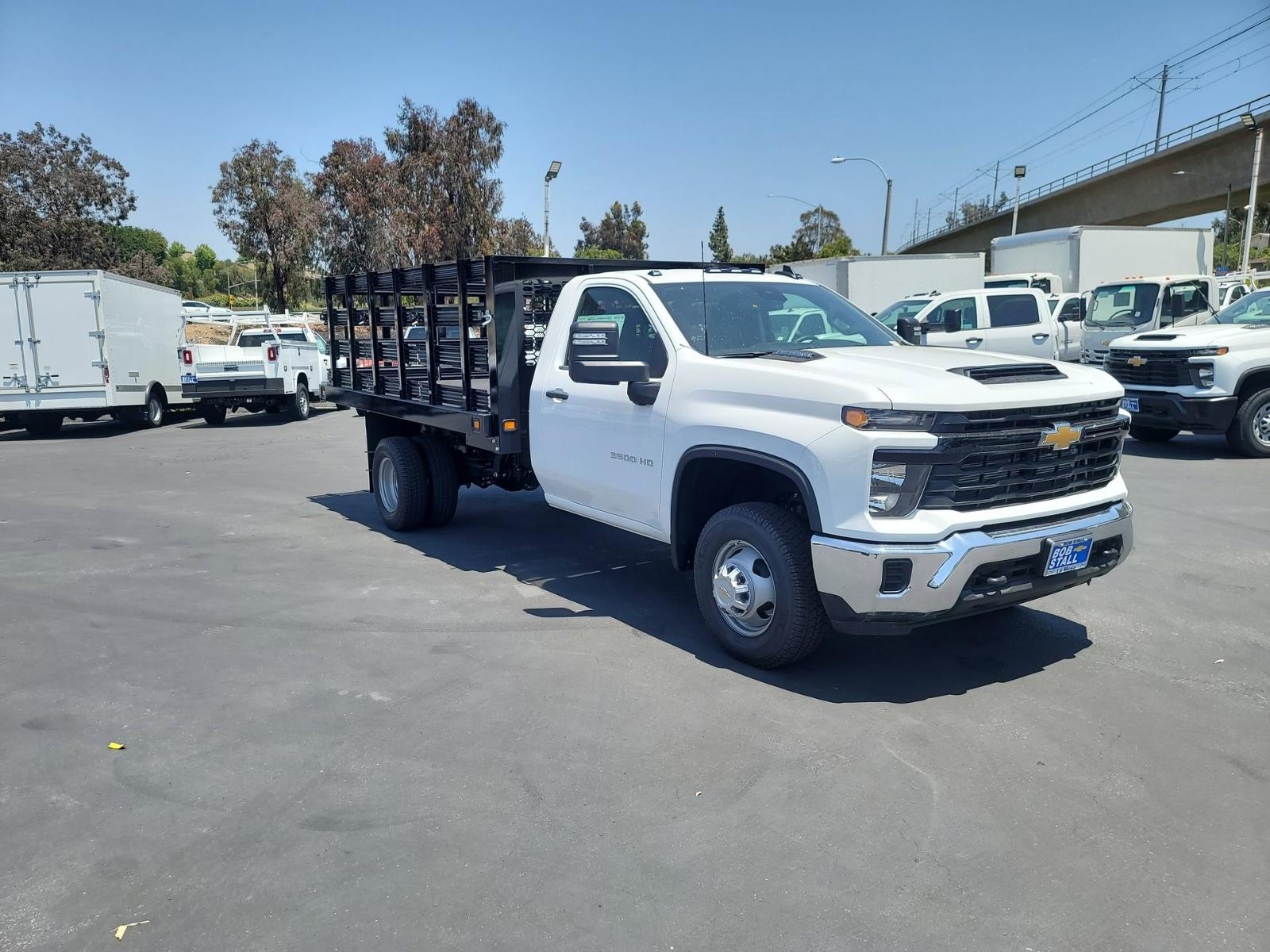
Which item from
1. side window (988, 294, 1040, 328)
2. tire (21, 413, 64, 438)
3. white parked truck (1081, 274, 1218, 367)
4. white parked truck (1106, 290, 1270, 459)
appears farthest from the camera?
tire (21, 413, 64, 438)

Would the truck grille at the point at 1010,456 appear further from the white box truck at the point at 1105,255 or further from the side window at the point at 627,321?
the white box truck at the point at 1105,255

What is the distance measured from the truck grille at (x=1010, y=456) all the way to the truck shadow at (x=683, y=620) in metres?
0.99

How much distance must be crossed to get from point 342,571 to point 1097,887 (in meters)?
5.61

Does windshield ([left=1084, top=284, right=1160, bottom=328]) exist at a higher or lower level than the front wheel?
higher

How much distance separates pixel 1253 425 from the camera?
37.2 feet

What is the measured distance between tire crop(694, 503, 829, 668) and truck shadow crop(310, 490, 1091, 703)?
0.63ft

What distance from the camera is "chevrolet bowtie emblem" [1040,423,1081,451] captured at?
4652mm

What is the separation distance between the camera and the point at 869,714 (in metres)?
4.55

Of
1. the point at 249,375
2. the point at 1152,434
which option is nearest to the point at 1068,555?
the point at 1152,434

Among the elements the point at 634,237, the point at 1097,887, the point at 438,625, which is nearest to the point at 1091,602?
the point at 1097,887

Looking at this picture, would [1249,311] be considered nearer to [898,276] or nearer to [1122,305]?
[1122,305]

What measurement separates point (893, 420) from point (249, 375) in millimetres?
16503

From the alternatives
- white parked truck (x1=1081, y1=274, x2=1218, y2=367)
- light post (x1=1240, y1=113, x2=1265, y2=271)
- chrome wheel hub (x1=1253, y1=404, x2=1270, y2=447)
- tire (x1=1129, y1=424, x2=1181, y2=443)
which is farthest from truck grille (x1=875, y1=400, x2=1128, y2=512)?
light post (x1=1240, y1=113, x2=1265, y2=271)

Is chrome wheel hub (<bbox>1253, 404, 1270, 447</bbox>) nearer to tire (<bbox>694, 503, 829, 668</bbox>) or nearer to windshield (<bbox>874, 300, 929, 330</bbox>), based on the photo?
windshield (<bbox>874, 300, 929, 330</bbox>)
